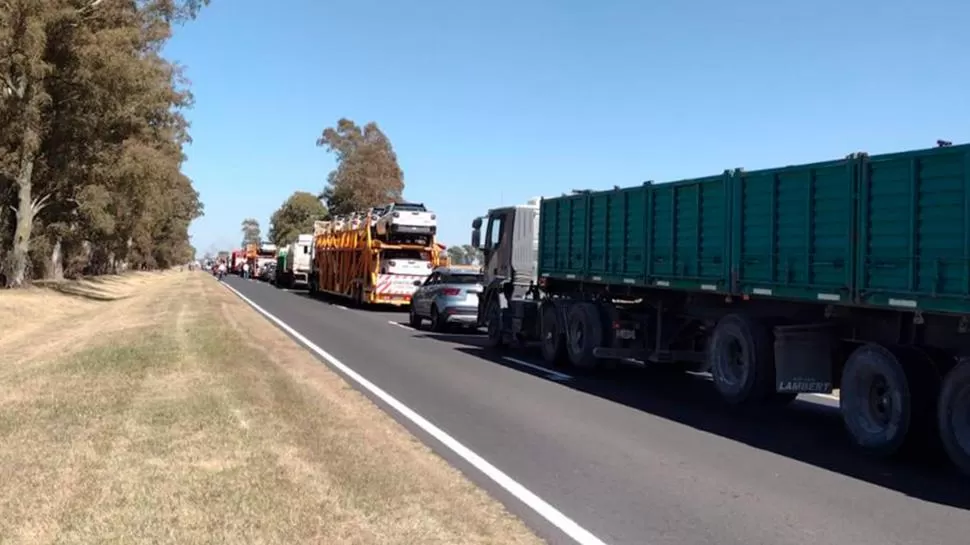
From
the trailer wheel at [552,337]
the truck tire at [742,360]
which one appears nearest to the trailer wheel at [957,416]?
the truck tire at [742,360]

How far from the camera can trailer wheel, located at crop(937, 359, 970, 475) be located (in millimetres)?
7441

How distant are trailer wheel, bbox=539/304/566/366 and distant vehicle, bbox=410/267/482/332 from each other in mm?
5307

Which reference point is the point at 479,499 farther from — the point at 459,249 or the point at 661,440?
the point at 459,249

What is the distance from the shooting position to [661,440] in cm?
899

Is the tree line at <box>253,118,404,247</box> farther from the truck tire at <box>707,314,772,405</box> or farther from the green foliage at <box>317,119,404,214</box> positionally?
the truck tire at <box>707,314,772,405</box>

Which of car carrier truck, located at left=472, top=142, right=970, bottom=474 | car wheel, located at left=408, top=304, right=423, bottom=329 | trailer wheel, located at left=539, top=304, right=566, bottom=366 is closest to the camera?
car carrier truck, located at left=472, top=142, right=970, bottom=474

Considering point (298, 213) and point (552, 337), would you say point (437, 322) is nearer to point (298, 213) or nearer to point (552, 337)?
point (552, 337)

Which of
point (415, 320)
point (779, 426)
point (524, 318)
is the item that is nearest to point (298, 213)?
point (415, 320)

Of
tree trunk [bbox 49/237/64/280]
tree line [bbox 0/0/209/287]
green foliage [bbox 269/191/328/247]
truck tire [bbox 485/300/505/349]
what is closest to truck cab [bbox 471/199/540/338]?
truck tire [bbox 485/300/505/349]

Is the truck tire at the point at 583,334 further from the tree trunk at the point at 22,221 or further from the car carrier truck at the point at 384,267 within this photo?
the tree trunk at the point at 22,221

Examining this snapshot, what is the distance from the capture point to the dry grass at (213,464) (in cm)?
546

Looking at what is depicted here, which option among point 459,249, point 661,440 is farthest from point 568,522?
point 459,249

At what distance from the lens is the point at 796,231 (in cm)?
959

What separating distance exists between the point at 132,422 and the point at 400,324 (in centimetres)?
1641
